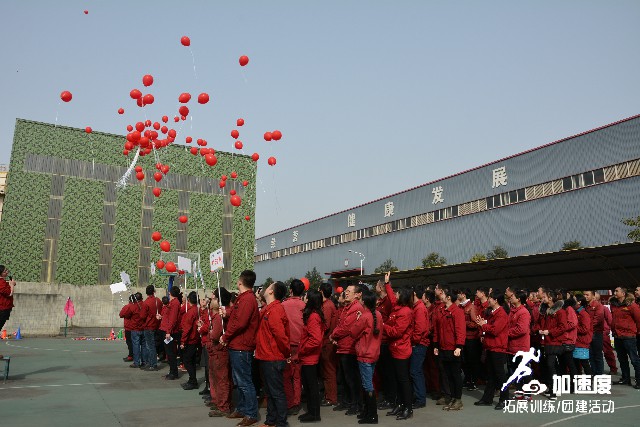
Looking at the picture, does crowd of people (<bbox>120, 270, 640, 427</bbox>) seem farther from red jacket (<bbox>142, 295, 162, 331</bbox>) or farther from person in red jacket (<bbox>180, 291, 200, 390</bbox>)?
red jacket (<bbox>142, 295, 162, 331</bbox>)

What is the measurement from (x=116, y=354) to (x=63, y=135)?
94.8ft

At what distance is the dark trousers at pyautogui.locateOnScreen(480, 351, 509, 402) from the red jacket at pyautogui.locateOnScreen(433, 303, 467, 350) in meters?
0.50

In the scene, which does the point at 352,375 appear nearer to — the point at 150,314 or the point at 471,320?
the point at 471,320

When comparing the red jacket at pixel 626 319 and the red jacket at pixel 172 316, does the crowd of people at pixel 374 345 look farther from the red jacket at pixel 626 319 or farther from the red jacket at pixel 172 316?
the red jacket at pixel 172 316

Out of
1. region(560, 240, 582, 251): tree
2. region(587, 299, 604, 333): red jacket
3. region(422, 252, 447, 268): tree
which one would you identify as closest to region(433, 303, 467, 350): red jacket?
region(587, 299, 604, 333): red jacket

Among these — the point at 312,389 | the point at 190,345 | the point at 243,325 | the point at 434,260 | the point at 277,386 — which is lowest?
the point at 312,389

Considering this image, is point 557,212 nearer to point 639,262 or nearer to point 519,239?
point 519,239

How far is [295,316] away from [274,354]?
1189 mm

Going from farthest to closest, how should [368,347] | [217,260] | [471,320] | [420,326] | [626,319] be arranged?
[217,260], [626,319], [471,320], [420,326], [368,347]

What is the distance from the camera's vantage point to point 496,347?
7.58 m

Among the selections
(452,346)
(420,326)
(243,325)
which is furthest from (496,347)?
(243,325)

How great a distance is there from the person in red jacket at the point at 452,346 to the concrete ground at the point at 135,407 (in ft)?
0.90

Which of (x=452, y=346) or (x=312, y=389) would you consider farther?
→ (x=452, y=346)

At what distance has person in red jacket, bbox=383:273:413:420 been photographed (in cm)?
696
